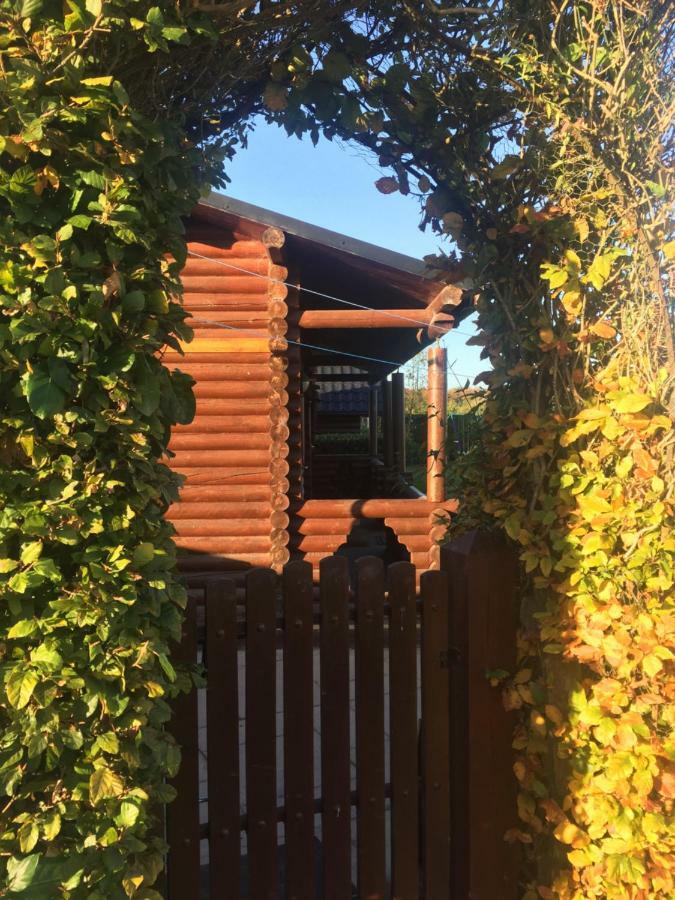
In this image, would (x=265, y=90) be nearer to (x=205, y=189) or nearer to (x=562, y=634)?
(x=205, y=189)

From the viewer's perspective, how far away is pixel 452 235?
2.52 m

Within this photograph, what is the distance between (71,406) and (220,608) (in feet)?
3.36

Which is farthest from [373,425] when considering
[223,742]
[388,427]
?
[223,742]

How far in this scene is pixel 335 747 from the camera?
264cm

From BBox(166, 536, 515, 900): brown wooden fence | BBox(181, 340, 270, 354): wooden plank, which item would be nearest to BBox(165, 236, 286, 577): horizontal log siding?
BBox(181, 340, 270, 354): wooden plank

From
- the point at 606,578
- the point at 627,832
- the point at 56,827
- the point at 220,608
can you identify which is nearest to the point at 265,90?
the point at 220,608

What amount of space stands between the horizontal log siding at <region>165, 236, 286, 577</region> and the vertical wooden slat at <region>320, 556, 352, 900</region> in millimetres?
5450

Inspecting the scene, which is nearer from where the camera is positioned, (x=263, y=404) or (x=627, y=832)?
(x=627, y=832)

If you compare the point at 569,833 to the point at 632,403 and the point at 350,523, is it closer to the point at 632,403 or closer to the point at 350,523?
the point at 632,403

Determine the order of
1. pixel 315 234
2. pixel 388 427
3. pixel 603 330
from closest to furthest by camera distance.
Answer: pixel 603 330 → pixel 315 234 → pixel 388 427

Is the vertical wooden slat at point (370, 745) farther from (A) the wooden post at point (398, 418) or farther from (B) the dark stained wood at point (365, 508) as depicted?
(A) the wooden post at point (398, 418)

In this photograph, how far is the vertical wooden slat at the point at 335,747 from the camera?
2.61 m

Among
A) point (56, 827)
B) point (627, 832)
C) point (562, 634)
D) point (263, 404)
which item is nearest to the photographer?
point (56, 827)

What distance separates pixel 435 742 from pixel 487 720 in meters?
0.24
